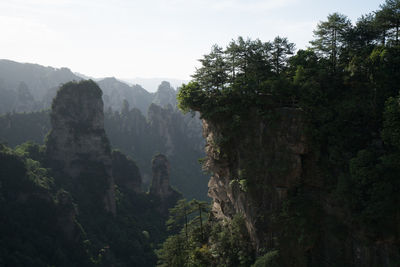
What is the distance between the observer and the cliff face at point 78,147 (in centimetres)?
7475

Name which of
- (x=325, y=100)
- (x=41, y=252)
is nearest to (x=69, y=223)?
(x=41, y=252)

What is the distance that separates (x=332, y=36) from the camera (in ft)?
87.4

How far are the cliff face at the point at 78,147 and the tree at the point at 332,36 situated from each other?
62.9 meters

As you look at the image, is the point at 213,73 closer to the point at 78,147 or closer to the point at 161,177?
the point at 78,147

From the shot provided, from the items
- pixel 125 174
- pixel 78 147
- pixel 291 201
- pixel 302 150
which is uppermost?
pixel 302 150

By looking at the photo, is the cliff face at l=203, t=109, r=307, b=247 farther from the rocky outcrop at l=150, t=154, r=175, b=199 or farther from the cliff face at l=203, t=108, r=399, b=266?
the rocky outcrop at l=150, t=154, r=175, b=199

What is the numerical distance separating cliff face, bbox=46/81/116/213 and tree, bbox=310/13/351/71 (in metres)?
62.9

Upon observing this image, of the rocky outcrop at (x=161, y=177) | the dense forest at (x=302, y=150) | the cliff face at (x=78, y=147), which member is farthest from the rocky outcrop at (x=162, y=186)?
the dense forest at (x=302, y=150)

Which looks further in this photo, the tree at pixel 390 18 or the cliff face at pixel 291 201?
the tree at pixel 390 18

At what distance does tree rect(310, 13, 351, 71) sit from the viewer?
2584cm

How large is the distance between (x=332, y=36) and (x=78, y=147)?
2600 inches

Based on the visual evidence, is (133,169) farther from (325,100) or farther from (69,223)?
(325,100)

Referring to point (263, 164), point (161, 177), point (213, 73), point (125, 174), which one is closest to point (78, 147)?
point (125, 174)

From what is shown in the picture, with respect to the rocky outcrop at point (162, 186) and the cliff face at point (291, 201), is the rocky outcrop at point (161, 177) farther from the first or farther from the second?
the cliff face at point (291, 201)
